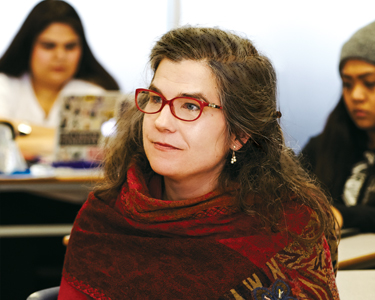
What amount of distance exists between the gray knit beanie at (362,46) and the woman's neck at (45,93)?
2.44 m

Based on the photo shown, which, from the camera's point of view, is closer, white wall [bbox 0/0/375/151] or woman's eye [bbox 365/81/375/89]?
woman's eye [bbox 365/81/375/89]

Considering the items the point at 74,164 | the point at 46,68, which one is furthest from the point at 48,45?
the point at 74,164

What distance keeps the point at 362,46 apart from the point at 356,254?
1.37 m

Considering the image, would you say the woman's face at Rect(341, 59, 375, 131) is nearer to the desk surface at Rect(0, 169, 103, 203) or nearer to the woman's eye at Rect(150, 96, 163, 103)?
the desk surface at Rect(0, 169, 103, 203)

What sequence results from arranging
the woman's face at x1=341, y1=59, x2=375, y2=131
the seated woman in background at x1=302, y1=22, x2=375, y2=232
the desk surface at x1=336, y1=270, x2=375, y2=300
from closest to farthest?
the desk surface at x1=336, y1=270, x2=375, y2=300 < the seated woman in background at x1=302, y1=22, x2=375, y2=232 < the woman's face at x1=341, y1=59, x2=375, y2=131

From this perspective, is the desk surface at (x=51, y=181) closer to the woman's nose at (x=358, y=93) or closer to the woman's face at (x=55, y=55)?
the woman's nose at (x=358, y=93)

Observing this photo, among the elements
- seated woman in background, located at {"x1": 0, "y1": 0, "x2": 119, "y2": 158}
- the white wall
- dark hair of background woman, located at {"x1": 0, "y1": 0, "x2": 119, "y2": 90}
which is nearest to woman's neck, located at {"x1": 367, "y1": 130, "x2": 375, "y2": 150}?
the white wall

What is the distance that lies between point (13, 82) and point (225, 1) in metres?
1.99

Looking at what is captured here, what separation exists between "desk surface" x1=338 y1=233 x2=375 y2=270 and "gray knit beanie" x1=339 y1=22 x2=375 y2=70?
3.73 ft

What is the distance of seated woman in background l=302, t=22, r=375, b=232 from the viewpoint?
2.26 metres

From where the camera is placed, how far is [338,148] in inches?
95.4

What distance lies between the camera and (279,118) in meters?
1.23

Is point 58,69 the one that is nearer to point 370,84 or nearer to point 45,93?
point 45,93

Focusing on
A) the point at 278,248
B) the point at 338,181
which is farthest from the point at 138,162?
the point at 338,181
